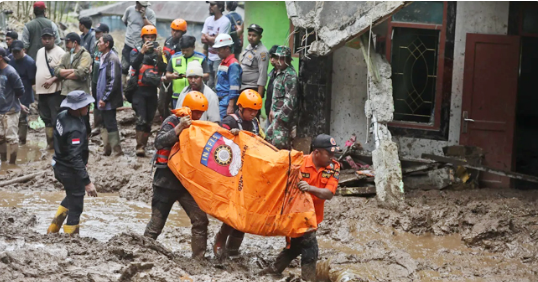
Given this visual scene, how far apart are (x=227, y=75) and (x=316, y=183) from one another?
4623 millimetres

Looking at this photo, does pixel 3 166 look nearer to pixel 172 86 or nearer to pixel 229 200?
pixel 172 86

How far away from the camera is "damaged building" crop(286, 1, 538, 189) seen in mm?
10875

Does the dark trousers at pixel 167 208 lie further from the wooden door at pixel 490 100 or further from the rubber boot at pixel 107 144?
the wooden door at pixel 490 100

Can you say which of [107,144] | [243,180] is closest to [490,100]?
[243,180]

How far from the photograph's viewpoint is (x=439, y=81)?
11.2 meters

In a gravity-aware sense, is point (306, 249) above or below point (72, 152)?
below

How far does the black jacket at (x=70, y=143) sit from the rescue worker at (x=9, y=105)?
4473 mm

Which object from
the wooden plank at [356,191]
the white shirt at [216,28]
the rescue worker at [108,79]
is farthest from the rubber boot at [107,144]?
the wooden plank at [356,191]

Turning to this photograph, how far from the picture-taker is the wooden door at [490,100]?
10.9 metres

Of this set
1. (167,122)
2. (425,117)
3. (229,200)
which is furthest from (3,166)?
(425,117)

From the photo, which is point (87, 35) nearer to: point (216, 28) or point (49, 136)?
point (49, 136)

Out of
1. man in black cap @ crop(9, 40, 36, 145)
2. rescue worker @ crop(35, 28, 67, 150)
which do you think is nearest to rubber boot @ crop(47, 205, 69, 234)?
rescue worker @ crop(35, 28, 67, 150)

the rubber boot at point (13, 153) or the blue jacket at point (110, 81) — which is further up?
the blue jacket at point (110, 81)

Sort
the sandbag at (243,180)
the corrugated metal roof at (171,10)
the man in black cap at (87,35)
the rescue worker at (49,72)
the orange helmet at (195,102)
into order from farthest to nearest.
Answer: the corrugated metal roof at (171,10)
the man in black cap at (87,35)
the rescue worker at (49,72)
the orange helmet at (195,102)
the sandbag at (243,180)
